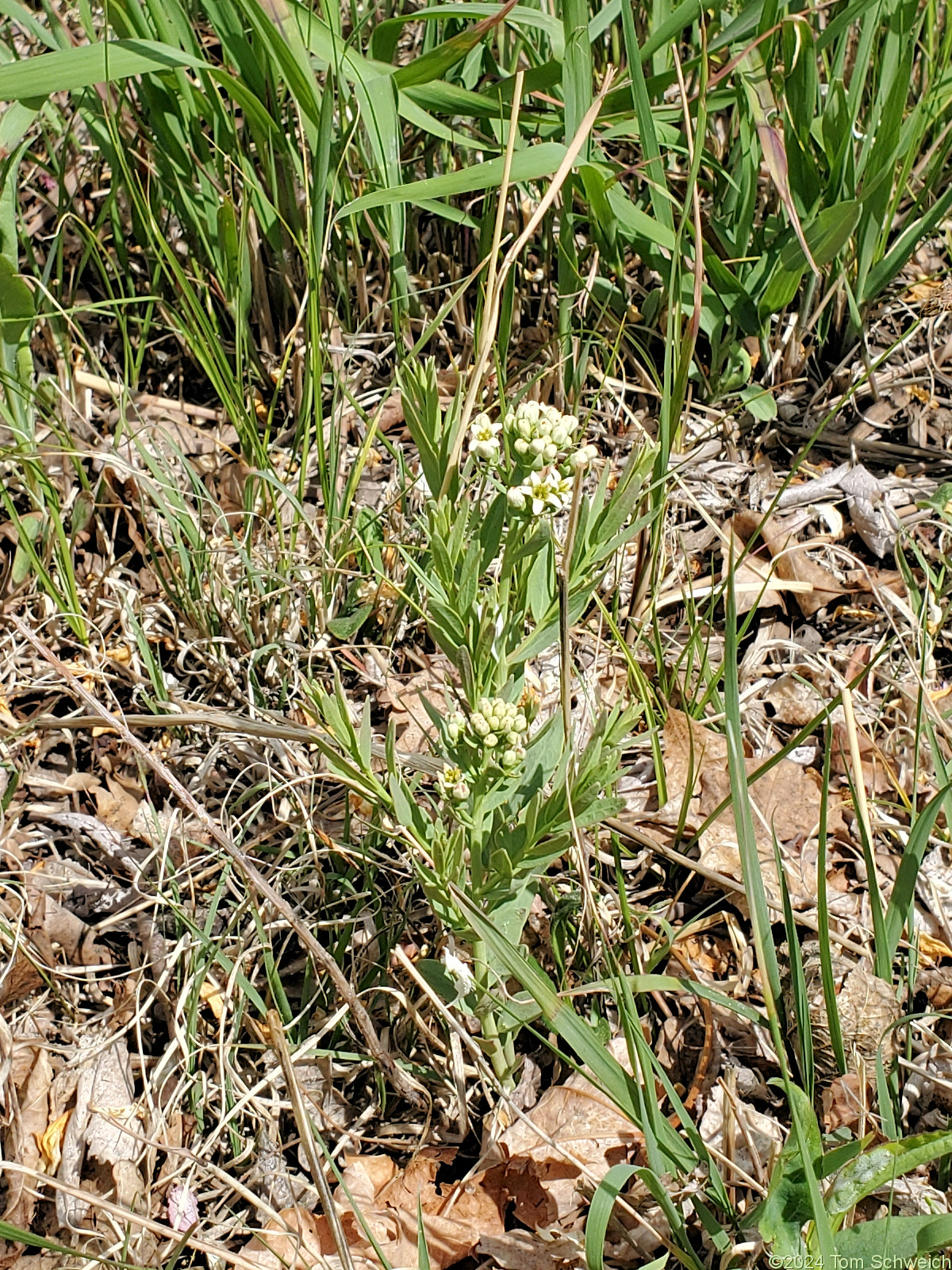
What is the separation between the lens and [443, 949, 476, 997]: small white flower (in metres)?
1.50

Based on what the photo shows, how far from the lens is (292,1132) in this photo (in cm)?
180

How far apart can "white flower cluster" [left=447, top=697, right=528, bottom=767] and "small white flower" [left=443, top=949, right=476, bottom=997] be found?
1.00 feet

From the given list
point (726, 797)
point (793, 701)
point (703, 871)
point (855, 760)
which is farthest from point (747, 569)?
point (855, 760)

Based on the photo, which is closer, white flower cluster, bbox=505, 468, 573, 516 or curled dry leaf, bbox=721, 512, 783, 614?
white flower cluster, bbox=505, 468, 573, 516

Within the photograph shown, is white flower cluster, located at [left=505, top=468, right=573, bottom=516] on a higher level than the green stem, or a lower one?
higher

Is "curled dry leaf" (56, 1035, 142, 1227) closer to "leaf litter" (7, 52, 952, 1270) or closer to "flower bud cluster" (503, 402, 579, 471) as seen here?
"leaf litter" (7, 52, 952, 1270)

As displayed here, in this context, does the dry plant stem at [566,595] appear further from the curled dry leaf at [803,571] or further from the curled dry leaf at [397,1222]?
the curled dry leaf at [803,571]

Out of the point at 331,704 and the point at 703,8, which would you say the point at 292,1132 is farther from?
the point at 703,8

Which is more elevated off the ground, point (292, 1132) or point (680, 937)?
point (680, 937)

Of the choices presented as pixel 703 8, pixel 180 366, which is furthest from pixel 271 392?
pixel 703 8

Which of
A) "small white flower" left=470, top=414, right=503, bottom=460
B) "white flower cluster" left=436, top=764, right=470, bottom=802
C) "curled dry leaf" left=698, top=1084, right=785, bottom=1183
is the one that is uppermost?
"small white flower" left=470, top=414, right=503, bottom=460

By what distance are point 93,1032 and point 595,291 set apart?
1.84 meters

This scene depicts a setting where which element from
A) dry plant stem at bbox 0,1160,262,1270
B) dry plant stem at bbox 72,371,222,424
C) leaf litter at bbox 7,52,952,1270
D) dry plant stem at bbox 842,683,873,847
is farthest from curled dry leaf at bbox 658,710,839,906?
dry plant stem at bbox 72,371,222,424

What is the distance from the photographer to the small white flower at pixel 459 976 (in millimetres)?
1498
